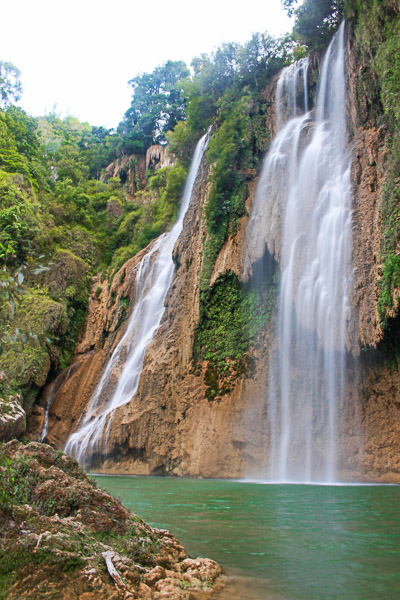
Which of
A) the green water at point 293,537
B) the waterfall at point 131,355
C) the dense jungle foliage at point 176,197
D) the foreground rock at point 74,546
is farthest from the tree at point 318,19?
the foreground rock at point 74,546

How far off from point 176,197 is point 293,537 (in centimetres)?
2714

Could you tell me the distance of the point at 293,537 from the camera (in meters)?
6.14

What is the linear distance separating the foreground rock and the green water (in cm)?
61

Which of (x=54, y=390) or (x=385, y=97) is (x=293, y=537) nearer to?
(x=385, y=97)

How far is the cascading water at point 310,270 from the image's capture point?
605 inches

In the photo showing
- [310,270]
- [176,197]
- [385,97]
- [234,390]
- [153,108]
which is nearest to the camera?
[385,97]

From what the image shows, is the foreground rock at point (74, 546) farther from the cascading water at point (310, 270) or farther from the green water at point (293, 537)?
the cascading water at point (310, 270)

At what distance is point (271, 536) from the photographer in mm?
6195

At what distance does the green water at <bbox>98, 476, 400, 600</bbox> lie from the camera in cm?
423

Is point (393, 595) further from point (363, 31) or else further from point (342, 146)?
point (363, 31)

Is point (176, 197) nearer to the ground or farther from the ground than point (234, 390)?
farther from the ground

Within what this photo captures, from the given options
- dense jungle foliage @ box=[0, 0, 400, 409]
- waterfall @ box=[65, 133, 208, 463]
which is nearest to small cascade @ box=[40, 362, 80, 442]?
dense jungle foliage @ box=[0, 0, 400, 409]

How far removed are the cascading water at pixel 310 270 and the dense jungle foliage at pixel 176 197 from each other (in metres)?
1.29

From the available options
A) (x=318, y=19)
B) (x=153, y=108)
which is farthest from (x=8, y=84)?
(x=318, y=19)
